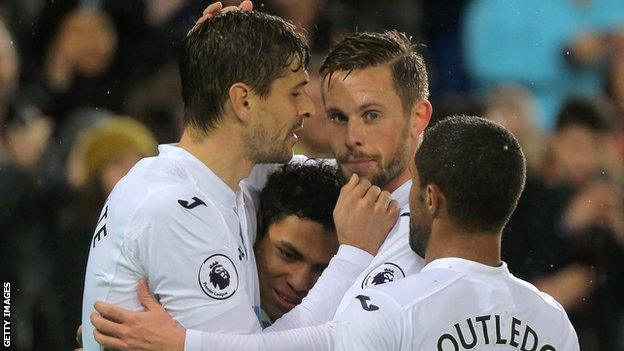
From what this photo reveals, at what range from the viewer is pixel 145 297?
3039 mm

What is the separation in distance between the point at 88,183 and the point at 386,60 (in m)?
2.48

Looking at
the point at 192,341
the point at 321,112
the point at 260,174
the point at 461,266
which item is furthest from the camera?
the point at 321,112

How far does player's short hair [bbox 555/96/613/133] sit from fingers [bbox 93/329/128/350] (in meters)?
3.69

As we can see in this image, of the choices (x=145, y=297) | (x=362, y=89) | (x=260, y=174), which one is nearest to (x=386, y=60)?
(x=362, y=89)

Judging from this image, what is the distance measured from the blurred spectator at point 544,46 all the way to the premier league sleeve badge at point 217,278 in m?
3.49

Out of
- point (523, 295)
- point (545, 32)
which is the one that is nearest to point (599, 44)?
point (545, 32)

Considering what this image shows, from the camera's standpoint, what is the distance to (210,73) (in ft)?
10.7

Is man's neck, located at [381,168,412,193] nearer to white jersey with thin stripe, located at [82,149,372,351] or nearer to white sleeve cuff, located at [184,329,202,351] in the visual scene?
white jersey with thin stripe, located at [82,149,372,351]

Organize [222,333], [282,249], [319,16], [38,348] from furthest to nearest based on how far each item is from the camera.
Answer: [319,16]
[38,348]
[282,249]
[222,333]

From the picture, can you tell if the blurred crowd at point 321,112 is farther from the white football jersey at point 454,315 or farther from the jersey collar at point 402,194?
the white football jersey at point 454,315

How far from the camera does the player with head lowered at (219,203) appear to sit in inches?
119

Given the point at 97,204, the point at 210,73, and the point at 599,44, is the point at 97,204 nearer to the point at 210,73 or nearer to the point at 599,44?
the point at 210,73

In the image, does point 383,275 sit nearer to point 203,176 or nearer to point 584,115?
point 203,176

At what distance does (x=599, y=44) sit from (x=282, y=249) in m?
3.53
